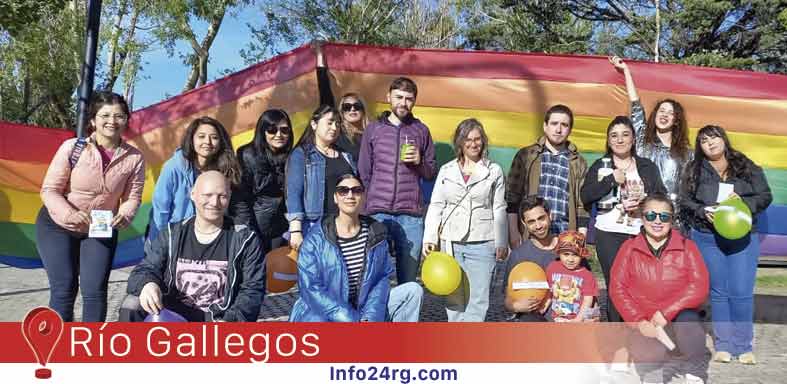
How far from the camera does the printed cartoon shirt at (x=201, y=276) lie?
12.7 feet

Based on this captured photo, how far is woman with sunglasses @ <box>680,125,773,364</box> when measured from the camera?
509cm

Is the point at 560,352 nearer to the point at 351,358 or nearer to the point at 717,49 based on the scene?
the point at 351,358

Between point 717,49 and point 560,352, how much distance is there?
1869 cm

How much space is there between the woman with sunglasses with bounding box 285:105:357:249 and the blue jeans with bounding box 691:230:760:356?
8.69 ft

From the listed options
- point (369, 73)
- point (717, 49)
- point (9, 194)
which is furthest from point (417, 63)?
point (717, 49)

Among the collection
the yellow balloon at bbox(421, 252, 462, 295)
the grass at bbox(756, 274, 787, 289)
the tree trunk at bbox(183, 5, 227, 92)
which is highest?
the tree trunk at bbox(183, 5, 227, 92)

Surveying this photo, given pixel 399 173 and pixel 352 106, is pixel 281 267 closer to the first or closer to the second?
pixel 399 173

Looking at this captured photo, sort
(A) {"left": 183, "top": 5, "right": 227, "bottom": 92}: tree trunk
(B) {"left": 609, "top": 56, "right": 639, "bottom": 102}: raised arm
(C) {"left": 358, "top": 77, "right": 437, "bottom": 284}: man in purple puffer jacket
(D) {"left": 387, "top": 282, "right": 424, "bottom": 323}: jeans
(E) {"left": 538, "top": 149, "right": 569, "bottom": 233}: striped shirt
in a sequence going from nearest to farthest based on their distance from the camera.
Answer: (D) {"left": 387, "top": 282, "right": 424, "bottom": 323}: jeans → (C) {"left": 358, "top": 77, "right": 437, "bottom": 284}: man in purple puffer jacket → (E) {"left": 538, "top": 149, "right": 569, "bottom": 233}: striped shirt → (B) {"left": 609, "top": 56, "right": 639, "bottom": 102}: raised arm → (A) {"left": 183, "top": 5, "right": 227, "bottom": 92}: tree trunk

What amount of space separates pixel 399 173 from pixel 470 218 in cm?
56

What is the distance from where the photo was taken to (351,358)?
3.63m

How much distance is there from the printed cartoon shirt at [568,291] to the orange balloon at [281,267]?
1.73 m

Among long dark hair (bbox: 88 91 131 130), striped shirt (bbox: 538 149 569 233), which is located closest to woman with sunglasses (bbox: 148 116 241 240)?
long dark hair (bbox: 88 91 131 130)

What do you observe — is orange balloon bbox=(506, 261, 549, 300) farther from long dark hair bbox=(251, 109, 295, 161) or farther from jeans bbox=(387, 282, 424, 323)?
long dark hair bbox=(251, 109, 295, 161)

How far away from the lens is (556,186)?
4.96 meters
